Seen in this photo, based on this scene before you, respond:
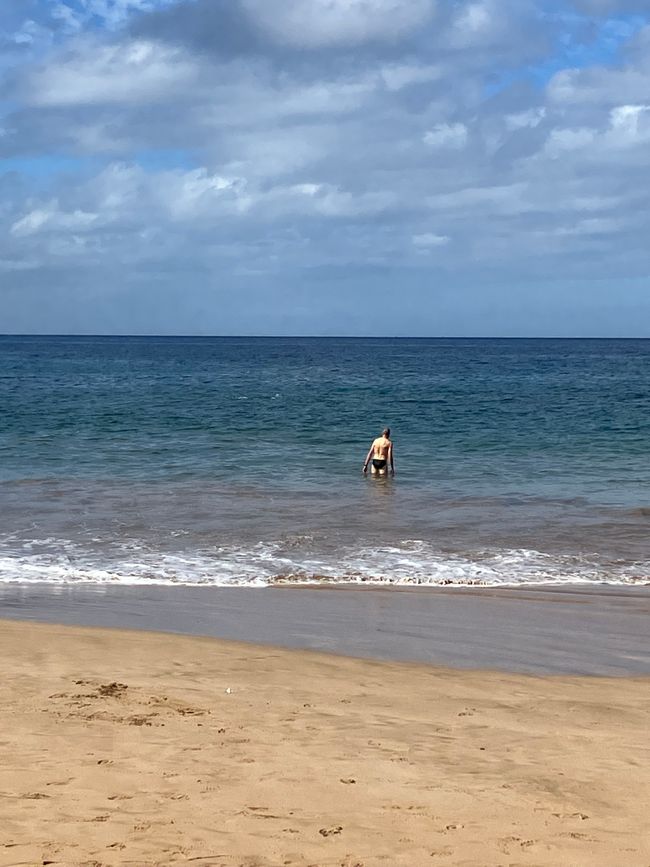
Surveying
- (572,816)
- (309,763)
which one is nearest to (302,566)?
(309,763)

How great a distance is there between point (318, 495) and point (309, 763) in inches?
519

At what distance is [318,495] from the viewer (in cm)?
1911

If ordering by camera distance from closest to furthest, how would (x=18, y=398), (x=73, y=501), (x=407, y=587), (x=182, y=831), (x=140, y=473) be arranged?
(x=182, y=831) < (x=407, y=587) < (x=73, y=501) < (x=140, y=473) < (x=18, y=398)

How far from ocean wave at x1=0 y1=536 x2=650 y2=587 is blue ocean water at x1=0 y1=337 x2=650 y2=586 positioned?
0.04 m

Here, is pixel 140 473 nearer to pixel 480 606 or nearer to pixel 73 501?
pixel 73 501

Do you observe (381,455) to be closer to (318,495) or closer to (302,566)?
(318,495)

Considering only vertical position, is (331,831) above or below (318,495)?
above

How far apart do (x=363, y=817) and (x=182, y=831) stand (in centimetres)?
98

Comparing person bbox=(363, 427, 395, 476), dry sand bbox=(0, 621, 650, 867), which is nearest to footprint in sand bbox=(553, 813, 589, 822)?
dry sand bbox=(0, 621, 650, 867)

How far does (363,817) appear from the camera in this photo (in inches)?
204

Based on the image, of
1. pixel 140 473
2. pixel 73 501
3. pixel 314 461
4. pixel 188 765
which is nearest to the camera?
pixel 188 765

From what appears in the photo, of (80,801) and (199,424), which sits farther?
(199,424)

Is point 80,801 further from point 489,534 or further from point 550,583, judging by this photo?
point 489,534

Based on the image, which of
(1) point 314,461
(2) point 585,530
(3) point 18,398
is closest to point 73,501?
(1) point 314,461
